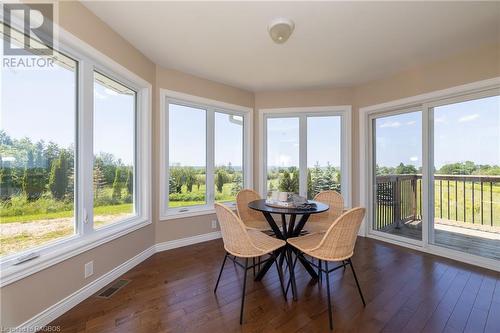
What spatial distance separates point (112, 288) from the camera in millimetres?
2213

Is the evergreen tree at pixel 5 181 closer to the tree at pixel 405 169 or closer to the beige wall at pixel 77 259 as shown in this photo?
the beige wall at pixel 77 259

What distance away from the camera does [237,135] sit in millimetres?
4152

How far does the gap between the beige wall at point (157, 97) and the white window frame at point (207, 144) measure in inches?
3.1

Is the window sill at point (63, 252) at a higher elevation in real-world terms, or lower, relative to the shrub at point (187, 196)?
lower

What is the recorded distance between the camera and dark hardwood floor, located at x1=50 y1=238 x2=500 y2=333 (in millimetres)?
1698

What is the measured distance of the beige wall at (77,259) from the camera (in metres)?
1.54

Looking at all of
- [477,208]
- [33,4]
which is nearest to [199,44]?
[33,4]

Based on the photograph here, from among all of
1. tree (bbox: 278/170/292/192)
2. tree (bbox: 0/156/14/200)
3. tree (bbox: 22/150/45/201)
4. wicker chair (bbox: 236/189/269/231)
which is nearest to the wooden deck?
tree (bbox: 278/170/292/192)

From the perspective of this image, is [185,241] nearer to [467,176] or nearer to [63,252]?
[63,252]

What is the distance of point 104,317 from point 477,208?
164 inches

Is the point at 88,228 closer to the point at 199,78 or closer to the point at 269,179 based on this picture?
the point at 199,78

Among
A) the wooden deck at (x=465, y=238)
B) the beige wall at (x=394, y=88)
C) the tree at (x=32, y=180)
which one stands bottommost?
the wooden deck at (x=465, y=238)

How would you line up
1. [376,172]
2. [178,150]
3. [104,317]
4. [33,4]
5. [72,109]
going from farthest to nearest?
[376,172] → [178,150] → [72,109] → [104,317] → [33,4]

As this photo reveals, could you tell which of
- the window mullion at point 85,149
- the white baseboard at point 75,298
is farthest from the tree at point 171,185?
the window mullion at point 85,149
